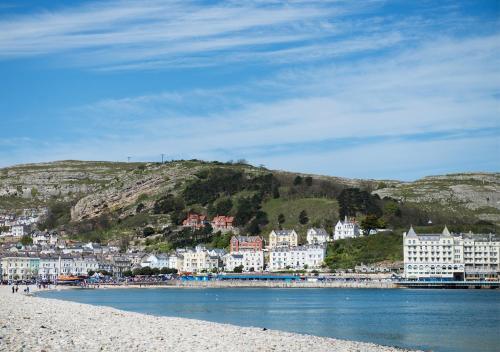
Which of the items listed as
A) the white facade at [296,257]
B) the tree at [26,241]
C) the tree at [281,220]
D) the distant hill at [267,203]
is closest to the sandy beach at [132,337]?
the white facade at [296,257]

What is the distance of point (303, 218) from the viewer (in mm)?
156375

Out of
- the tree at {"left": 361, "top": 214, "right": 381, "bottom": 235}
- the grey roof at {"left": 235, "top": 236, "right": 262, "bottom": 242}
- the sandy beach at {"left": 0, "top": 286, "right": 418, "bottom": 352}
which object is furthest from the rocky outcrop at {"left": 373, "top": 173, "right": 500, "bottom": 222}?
the sandy beach at {"left": 0, "top": 286, "right": 418, "bottom": 352}

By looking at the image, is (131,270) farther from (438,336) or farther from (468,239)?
(438,336)

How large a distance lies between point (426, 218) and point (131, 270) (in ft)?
179

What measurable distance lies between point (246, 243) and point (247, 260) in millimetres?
5040

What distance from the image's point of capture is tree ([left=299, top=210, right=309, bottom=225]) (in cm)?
15575

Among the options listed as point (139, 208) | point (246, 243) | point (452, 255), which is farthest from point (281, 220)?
point (452, 255)

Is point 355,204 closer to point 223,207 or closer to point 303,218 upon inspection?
point 303,218

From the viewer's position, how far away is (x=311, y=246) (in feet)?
456

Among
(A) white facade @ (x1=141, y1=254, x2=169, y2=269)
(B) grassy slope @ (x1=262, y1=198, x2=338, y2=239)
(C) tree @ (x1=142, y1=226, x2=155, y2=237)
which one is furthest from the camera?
(C) tree @ (x1=142, y1=226, x2=155, y2=237)

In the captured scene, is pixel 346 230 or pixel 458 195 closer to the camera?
pixel 346 230

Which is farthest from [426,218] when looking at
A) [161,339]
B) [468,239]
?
[161,339]

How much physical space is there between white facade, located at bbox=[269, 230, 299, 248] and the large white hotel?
83.1 ft

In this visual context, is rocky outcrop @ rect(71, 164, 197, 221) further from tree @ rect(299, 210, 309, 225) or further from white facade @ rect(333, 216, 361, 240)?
white facade @ rect(333, 216, 361, 240)
